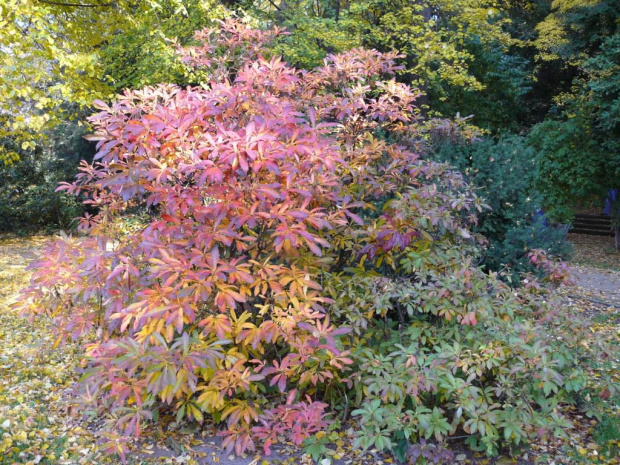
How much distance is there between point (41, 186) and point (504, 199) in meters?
8.88

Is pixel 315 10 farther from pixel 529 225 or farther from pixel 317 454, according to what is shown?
pixel 317 454

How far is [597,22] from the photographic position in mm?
9922

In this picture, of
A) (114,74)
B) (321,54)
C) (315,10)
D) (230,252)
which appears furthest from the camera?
(315,10)

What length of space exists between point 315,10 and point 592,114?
5.72 meters

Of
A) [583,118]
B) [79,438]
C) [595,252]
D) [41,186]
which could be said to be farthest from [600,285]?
[41,186]

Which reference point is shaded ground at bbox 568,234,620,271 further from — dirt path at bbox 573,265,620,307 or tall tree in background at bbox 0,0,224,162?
tall tree in background at bbox 0,0,224,162

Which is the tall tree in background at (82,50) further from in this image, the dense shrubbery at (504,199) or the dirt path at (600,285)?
the dirt path at (600,285)

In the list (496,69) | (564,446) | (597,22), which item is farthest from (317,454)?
(496,69)

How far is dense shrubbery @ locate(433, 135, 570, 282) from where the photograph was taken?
4.58 meters

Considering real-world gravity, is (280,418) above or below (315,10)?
below

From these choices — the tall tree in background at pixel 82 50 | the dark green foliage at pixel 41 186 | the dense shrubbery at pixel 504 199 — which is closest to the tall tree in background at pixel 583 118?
the dense shrubbery at pixel 504 199

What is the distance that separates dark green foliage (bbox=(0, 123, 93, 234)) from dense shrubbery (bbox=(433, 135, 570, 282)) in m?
7.77

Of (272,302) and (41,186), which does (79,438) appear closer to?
(272,302)

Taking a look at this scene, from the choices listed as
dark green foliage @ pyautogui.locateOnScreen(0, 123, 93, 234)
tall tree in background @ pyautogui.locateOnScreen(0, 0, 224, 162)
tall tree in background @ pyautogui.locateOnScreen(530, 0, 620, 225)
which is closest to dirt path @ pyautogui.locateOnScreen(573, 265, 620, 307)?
tall tree in background @ pyautogui.locateOnScreen(530, 0, 620, 225)
